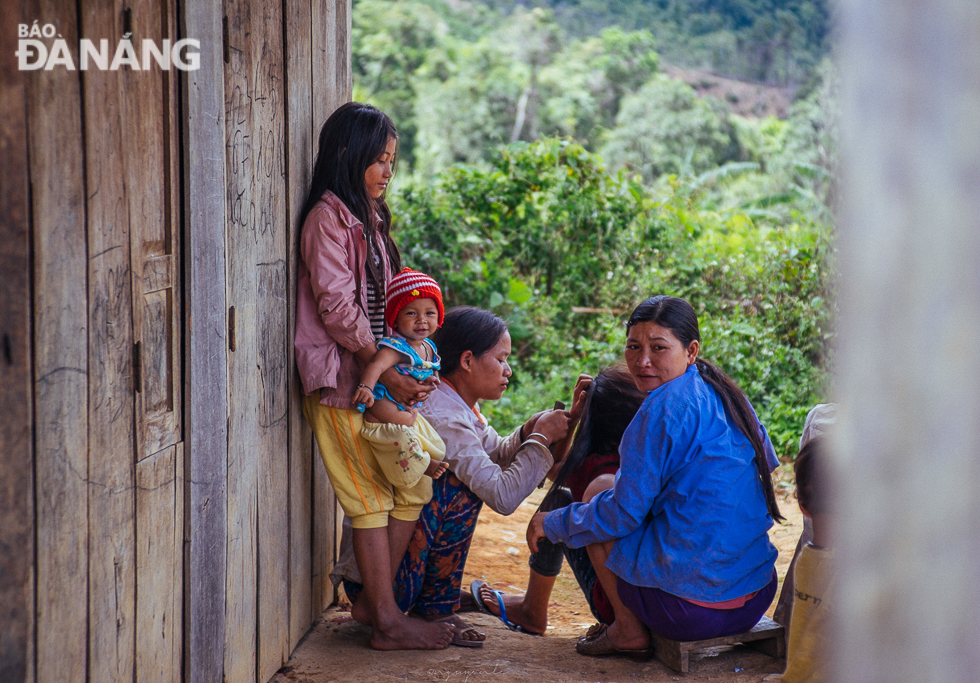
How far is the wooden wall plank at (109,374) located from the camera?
5.75 ft

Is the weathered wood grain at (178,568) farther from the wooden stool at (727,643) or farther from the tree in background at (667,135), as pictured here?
the tree in background at (667,135)

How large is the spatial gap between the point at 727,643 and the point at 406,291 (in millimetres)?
1712

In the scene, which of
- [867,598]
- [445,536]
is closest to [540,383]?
[445,536]

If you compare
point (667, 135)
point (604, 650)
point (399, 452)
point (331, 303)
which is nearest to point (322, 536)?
point (399, 452)

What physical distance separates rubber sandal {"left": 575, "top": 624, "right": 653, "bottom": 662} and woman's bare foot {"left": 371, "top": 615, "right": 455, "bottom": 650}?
0.51 m

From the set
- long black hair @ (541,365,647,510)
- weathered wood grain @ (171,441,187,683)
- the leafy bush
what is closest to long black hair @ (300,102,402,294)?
long black hair @ (541,365,647,510)

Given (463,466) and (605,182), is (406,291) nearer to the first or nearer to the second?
(463,466)

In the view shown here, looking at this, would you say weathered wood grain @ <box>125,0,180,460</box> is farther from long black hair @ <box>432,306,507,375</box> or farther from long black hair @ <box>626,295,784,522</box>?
long black hair @ <box>626,295,784,522</box>

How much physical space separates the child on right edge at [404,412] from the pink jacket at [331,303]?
0.10 m

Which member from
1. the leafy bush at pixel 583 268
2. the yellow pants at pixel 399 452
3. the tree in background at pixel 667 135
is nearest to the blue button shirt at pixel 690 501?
the yellow pants at pixel 399 452

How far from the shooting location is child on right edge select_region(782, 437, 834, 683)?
8.05 feet

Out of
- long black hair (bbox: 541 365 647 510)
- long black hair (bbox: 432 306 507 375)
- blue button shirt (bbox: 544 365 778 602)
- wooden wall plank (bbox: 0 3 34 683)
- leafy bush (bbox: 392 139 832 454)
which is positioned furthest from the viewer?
leafy bush (bbox: 392 139 832 454)

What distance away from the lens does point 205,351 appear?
90.1 inches

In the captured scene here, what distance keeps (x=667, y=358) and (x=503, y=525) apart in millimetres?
2586
